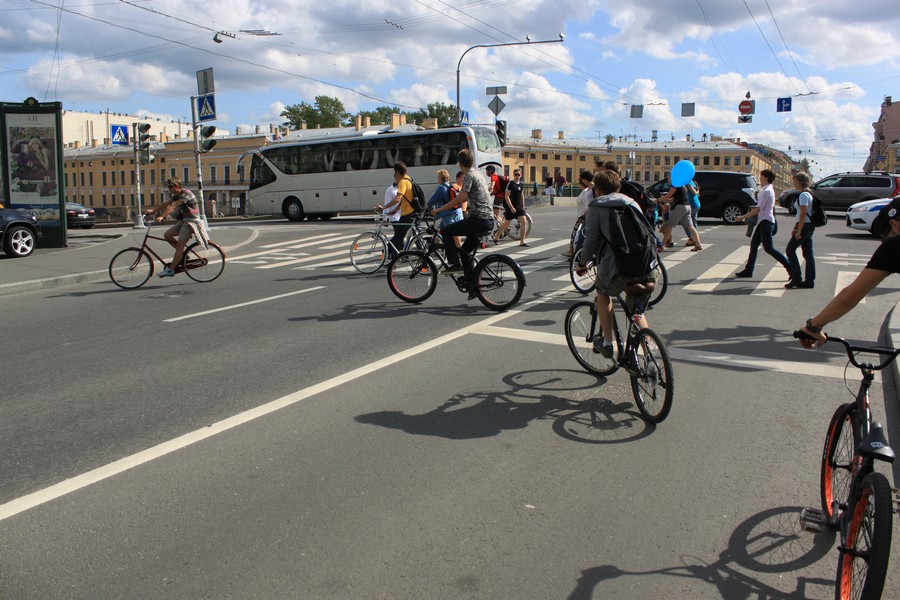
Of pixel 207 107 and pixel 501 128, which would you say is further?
pixel 501 128

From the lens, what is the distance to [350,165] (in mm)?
29234

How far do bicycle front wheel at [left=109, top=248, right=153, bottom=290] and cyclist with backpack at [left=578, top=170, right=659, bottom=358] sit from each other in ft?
28.2

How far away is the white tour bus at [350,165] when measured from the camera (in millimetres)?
27672

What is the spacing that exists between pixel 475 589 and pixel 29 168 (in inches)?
708

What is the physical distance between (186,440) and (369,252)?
26.5 feet

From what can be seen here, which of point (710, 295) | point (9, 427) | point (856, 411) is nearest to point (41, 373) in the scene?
point (9, 427)

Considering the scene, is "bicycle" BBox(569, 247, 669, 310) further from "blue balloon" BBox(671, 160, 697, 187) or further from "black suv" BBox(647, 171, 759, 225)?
"black suv" BBox(647, 171, 759, 225)

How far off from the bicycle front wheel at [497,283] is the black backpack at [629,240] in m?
3.78

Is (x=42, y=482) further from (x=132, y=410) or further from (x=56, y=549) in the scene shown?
(x=132, y=410)

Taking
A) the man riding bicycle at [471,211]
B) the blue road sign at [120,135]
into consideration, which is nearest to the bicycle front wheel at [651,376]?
the man riding bicycle at [471,211]

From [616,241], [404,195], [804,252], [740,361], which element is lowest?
[740,361]

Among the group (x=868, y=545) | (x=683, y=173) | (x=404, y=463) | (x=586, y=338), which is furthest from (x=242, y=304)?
(x=868, y=545)

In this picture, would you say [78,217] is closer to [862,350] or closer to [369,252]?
[369,252]

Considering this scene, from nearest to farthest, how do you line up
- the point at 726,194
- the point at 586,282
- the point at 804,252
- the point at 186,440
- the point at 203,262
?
the point at 186,440 < the point at 586,282 < the point at 804,252 < the point at 203,262 < the point at 726,194
